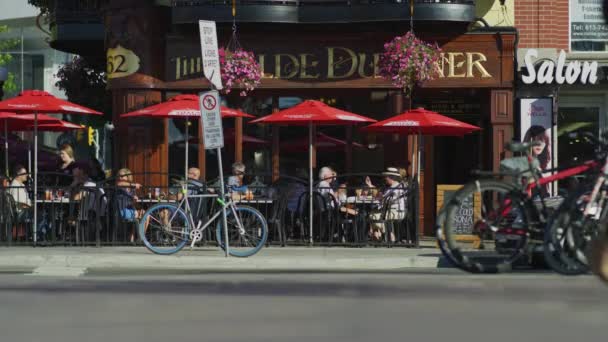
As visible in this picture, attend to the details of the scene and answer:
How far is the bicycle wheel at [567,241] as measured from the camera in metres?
6.84

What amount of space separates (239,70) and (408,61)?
2.98 m

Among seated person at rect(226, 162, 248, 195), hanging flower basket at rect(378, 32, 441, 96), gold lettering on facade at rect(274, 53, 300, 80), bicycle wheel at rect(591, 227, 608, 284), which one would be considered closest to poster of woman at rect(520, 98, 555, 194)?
hanging flower basket at rect(378, 32, 441, 96)

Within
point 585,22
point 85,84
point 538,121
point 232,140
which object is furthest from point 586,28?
point 85,84

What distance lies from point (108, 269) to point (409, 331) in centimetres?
884

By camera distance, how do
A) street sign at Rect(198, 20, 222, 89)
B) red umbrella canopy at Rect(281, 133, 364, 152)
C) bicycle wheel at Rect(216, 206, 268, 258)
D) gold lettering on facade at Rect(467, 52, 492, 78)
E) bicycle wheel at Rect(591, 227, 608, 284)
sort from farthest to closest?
red umbrella canopy at Rect(281, 133, 364, 152) < gold lettering on facade at Rect(467, 52, 492, 78) < bicycle wheel at Rect(216, 206, 268, 258) < street sign at Rect(198, 20, 222, 89) < bicycle wheel at Rect(591, 227, 608, 284)

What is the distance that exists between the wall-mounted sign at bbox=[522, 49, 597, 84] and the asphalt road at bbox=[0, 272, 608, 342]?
999cm

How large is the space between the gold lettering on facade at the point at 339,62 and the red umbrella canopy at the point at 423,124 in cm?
189

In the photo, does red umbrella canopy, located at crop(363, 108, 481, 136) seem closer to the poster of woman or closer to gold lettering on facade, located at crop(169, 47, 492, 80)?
gold lettering on facade, located at crop(169, 47, 492, 80)

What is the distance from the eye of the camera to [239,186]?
1933cm

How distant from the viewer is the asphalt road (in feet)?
26.0

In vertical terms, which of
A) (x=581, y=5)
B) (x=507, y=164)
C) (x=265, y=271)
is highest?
(x=581, y=5)

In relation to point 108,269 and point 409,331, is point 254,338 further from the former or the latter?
point 108,269

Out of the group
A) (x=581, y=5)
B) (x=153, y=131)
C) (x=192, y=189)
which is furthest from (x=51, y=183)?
(x=581, y=5)

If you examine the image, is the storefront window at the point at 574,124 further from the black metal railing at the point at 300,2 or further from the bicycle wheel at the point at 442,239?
the bicycle wheel at the point at 442,239
